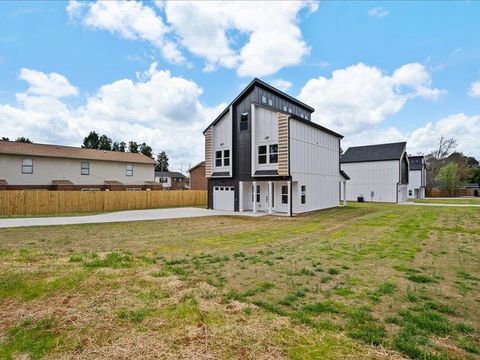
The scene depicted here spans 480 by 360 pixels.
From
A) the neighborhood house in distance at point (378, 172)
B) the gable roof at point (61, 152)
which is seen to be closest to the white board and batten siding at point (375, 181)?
the neighborhood house in distance at point (378, 172)

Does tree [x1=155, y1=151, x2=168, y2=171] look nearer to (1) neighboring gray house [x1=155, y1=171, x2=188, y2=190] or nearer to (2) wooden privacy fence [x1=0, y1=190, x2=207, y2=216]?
(1) neighboring gray house [x1=155, y1=171, x2=188, y2=190]

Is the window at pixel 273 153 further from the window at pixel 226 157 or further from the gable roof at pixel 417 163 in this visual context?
the gable roof at pixel 417 163

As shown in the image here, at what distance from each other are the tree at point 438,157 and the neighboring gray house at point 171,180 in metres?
57.3

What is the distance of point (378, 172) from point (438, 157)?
3414cm

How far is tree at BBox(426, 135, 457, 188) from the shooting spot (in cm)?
5675

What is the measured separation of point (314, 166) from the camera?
71.7ft

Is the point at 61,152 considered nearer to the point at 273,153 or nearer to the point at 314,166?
the point at 273,153

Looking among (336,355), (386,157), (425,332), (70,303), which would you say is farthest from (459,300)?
(386,157)

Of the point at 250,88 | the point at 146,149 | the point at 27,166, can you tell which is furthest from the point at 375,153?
the point at 146,149

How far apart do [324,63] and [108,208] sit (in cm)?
2252

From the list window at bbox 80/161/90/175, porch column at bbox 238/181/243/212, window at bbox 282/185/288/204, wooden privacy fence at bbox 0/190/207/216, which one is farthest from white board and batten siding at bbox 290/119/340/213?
window at bbox 80/161/90/175

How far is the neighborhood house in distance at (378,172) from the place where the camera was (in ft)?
114

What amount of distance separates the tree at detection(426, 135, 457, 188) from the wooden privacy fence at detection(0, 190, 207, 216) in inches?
2234

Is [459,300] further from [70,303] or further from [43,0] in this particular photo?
[43,0]
